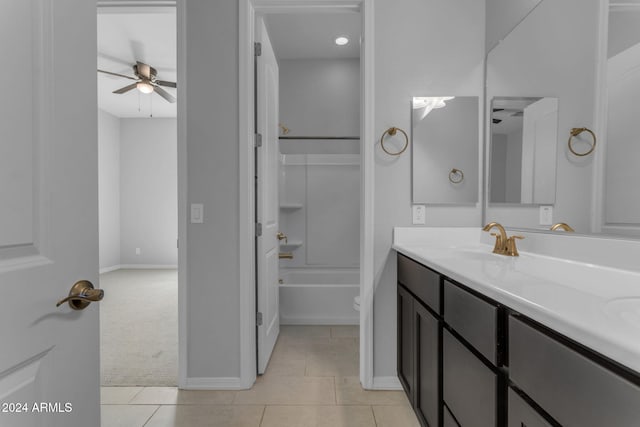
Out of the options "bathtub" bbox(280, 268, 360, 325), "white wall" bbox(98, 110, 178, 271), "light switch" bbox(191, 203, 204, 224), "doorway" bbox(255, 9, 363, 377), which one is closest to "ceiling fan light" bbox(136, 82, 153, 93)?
"doorway" bbox(255, 9, 363, 377)

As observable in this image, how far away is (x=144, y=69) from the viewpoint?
4051 mm

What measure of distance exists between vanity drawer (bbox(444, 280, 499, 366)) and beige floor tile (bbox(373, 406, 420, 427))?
0.86 metres

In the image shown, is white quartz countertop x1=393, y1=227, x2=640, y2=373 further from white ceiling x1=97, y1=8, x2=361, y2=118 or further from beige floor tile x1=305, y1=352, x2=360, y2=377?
white ceiling x1=97, y1=8, x2=361, y2=118

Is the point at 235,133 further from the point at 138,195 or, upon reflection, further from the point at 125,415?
the point at 138,195

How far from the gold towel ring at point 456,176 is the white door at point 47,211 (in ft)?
5.97

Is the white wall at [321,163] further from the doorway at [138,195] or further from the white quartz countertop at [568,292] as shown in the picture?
the white quartz countertop at [568,292]

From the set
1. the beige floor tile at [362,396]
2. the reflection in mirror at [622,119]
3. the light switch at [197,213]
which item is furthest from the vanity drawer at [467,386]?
the light switch at [197,213]

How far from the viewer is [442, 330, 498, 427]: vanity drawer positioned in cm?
89

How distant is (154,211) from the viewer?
247 inches

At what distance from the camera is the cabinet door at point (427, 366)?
4.28ft

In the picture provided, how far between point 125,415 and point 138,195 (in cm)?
524

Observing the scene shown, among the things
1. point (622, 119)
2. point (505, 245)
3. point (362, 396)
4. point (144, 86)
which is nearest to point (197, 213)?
point (362, 396)

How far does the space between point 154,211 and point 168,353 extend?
171 inches

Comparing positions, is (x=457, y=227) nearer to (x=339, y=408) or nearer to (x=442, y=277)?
(x=442, y=277)
